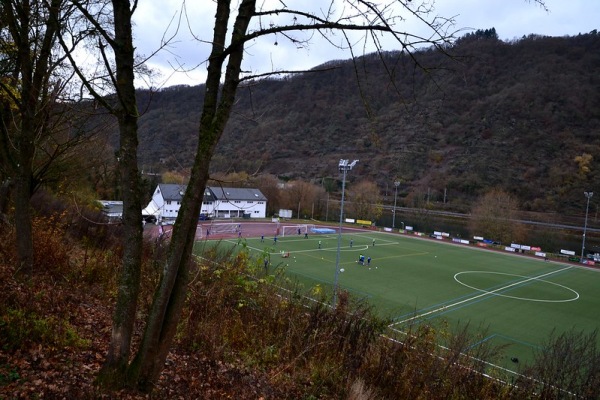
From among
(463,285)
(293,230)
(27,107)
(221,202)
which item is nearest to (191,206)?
(27,107)

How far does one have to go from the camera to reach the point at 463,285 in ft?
98.6

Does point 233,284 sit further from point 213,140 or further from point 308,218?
point 308,218

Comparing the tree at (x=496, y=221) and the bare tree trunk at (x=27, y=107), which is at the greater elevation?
the bare tree trunk at (x=27, y=107)

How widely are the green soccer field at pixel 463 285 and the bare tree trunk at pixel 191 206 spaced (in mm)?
10166

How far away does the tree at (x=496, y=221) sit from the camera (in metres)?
57.2

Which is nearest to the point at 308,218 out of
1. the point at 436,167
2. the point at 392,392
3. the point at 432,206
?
the point at 432,206

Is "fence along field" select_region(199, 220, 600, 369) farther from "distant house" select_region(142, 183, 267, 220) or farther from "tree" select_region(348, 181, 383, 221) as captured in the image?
"tree" select_region(348, 181, 383, 221)

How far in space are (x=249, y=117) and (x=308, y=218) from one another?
70.8 meters

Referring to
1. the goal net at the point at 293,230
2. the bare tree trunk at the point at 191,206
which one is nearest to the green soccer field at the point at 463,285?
the goal net at the point at 293,230

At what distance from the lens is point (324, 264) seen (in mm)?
34250

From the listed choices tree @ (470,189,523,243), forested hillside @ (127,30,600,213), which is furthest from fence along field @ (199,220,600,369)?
forested hillside @ (127,30,600,213)

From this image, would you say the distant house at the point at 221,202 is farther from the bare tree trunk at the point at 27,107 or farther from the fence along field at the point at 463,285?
the bare tree trunk at the point at 27,107

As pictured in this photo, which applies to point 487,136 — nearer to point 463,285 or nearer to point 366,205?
point 366,205

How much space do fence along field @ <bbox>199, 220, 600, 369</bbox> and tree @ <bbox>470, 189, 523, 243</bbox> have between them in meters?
9.70
